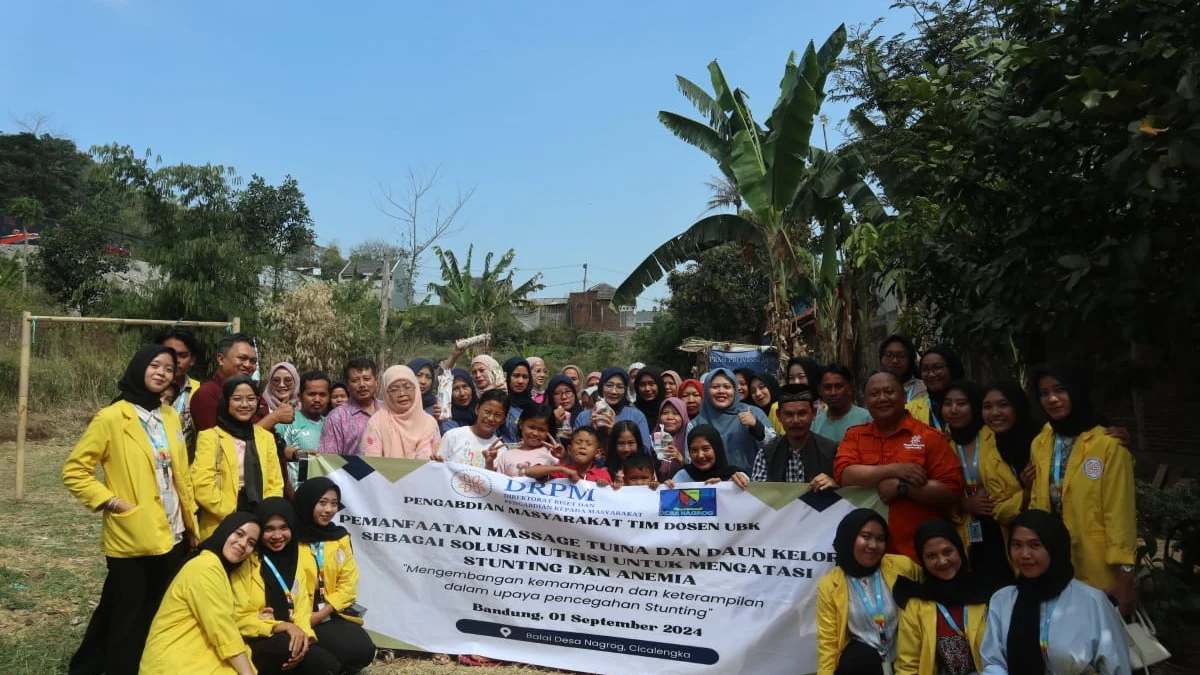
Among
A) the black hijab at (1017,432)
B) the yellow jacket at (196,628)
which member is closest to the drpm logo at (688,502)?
the black hijab at (1017,432)

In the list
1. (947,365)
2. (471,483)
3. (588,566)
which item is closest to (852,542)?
(947,365)

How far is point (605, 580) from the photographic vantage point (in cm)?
427

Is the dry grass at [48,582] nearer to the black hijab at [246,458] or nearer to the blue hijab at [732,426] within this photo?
the black hijab at [246,458]

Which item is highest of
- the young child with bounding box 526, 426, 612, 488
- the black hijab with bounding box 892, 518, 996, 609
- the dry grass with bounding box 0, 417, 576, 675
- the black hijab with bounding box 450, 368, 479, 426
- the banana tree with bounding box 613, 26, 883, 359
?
the banana tree with bounding box 613, 26, 883, 359

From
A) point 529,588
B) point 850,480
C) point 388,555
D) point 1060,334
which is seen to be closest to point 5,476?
point 388,555

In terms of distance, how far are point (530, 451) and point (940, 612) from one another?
223cm

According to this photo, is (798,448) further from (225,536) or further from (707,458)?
(225,536)

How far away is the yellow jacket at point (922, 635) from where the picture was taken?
10.5 ft

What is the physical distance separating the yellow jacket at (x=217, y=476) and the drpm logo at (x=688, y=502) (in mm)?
1906

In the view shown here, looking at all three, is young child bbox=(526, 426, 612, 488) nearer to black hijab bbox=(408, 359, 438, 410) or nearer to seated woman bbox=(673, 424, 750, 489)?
seated woman bbox=(673, 424, 750, 489)

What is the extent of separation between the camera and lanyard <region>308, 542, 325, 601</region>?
157 inches

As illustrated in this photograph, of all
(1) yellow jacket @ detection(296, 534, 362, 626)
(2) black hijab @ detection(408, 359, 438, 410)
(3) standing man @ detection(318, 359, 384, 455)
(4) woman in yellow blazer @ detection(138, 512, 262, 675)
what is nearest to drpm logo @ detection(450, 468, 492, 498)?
(1) yellow jacket @ detection(296, 534, 362, 626)

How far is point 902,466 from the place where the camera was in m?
3.46

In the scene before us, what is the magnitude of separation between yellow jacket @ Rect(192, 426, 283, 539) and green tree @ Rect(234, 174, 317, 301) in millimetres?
18503
